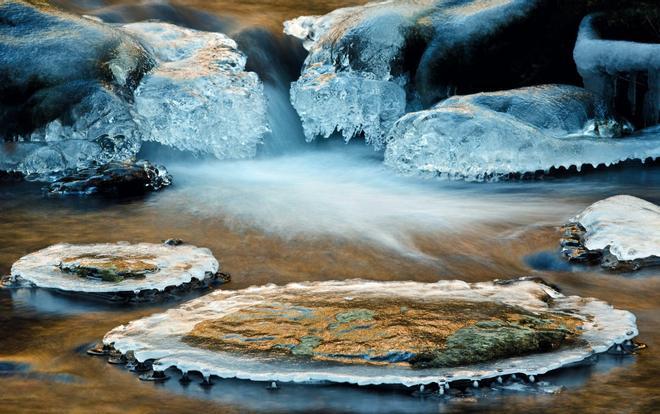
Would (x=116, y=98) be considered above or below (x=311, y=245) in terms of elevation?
above

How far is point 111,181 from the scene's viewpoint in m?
7.19

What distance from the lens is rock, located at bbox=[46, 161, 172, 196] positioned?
23.4ft

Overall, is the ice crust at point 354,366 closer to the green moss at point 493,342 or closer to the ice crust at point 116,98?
the green moss at point 493,342

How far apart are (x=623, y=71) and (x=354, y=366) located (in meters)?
5.58

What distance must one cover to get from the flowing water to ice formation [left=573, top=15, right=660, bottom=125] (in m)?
0.72

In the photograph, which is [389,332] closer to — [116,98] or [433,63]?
[116,98]

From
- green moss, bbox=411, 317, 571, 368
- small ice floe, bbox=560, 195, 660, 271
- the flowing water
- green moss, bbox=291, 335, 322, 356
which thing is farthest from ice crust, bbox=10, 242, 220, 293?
small ice floe, bbox=560, 195, 660, 271

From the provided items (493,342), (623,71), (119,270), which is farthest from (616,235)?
(623,71)

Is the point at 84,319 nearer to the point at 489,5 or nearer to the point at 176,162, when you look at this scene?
the point at 176,162

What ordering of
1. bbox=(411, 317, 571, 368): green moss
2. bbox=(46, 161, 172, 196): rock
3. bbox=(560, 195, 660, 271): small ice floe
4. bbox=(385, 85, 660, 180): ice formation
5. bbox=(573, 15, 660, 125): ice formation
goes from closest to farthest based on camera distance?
bbox=(411, 317, 571, 368): green moss → bbox=(560, 195, 660, 271): small ice floe → bbox=(46, 161, 172, 196): rock → bbox=(385, 85, 660, 180): ice formation → bbox=(573, 15, 660, 125): ice formation

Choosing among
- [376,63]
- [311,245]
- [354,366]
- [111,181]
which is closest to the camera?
[354,366]

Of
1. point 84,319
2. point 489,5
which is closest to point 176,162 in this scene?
point 489,5

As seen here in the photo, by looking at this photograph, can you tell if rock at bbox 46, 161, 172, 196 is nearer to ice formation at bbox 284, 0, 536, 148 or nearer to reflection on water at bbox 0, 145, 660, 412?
reflection on water at bbox 0, 145, 660, 412

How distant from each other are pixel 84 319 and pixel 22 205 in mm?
2939
